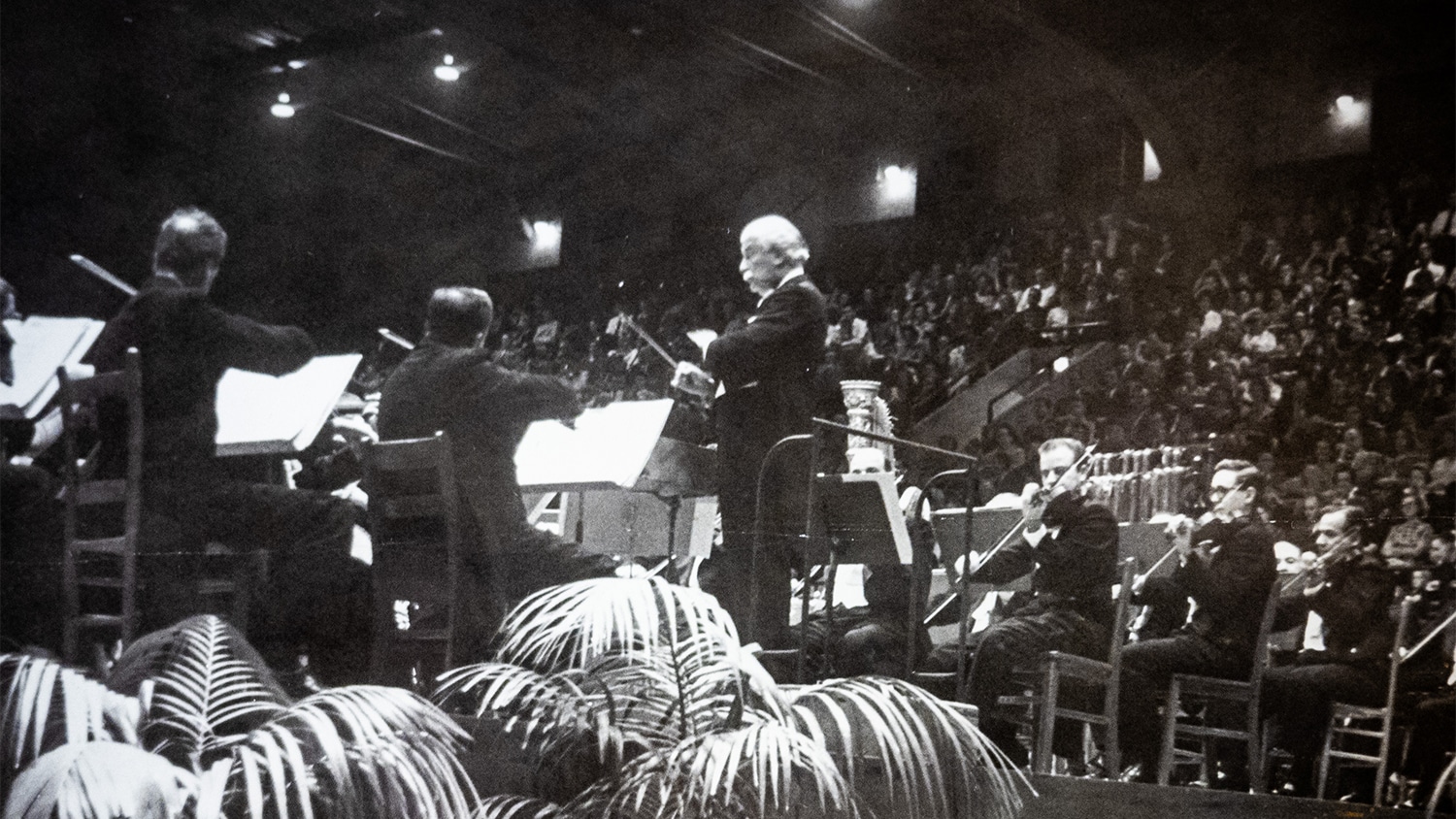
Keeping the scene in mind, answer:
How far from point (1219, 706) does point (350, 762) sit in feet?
6.02

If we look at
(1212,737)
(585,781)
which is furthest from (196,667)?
(1212,737)

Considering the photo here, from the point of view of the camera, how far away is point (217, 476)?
4305 mm

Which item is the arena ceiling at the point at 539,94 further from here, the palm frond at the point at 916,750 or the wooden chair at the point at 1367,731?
the palm frond at the point at 916,750

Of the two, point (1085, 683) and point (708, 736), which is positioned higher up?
point (1085, 683)

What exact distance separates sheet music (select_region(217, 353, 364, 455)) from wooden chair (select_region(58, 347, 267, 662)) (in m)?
0.24

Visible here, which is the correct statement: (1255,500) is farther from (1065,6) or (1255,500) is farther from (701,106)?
(701,106)

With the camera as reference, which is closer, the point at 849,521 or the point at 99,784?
the point at 99,784

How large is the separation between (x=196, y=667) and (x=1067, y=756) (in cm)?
210

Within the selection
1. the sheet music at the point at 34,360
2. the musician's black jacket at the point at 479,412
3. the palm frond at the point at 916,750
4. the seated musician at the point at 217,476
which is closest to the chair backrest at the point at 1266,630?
the palm frond at the point at 916,750

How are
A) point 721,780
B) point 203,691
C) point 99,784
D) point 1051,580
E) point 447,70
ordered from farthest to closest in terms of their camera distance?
point 447,70 → point 203,691 → point 1051,580 → point 721,780 → point 99,784

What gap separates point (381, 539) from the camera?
4.14 metres

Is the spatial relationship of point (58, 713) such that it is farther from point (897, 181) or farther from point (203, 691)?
point (897, 181)

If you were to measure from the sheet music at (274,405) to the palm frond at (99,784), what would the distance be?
1538mm

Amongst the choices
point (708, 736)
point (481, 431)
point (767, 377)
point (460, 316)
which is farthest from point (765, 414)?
point (708, 736)
